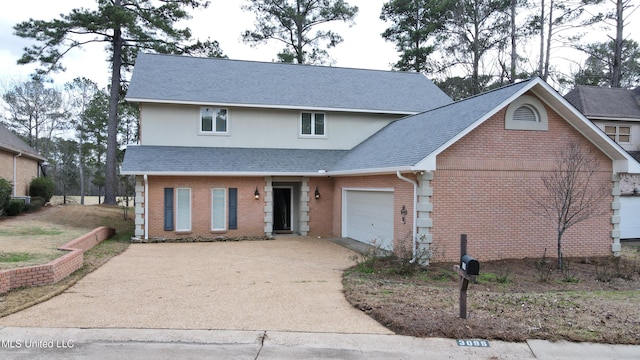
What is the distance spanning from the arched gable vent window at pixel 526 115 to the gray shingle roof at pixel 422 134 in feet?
1.72

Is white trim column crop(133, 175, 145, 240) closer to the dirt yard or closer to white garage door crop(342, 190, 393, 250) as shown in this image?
white garage door crop(342, 190, 393, 250)

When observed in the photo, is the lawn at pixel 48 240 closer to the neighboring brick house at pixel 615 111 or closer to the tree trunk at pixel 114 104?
the tree trunk at pixel 114 104

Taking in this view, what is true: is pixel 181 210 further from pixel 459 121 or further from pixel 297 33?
pixel 297 33

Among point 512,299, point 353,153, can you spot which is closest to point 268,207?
point 353,153

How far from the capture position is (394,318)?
6664 millimetres

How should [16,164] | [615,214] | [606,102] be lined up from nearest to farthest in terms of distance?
[615,214], [16,164], [606,102]

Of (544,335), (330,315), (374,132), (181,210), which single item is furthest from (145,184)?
(544,335)

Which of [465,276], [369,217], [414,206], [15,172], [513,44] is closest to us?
[465,276]

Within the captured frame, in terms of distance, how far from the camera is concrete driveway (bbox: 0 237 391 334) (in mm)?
6617

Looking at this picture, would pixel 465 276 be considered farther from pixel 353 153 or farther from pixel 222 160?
pixel 222 160

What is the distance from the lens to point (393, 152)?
46.0 ft

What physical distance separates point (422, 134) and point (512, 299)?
22.1 feet

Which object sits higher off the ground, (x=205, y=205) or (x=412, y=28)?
(x=412, y=28)

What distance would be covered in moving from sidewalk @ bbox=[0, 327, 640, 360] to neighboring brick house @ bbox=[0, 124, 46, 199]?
756 inches
